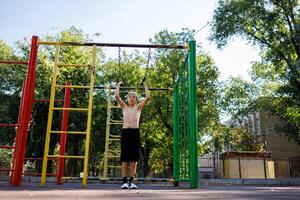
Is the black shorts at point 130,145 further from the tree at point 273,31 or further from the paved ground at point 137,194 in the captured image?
the tree at point 273,31

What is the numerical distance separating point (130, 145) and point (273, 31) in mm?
15298

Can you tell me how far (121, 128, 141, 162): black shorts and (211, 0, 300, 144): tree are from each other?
13948 millimetres

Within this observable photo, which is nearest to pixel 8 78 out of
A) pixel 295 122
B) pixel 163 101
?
pixel 163 101

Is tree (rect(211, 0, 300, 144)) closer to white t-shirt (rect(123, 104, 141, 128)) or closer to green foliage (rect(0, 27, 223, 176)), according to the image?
green foliage (rect(0, 27, 223, 176))

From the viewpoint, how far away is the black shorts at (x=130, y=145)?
4898mm

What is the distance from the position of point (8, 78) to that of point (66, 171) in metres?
7.42

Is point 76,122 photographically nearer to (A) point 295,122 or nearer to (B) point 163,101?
(B) point 163,101

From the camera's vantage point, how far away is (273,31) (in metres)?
17.8

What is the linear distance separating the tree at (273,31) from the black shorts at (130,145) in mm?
13948

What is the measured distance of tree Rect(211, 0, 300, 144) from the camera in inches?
682

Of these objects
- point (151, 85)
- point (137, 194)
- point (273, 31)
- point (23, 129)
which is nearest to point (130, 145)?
point (137, 194)

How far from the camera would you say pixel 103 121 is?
66.7 feet

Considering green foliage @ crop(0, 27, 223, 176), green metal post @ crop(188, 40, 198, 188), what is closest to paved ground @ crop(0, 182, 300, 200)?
green metal post @ crop(188, 40, 198, 188)

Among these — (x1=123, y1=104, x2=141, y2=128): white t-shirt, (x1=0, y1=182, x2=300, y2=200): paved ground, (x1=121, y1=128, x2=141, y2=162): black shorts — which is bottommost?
(x1=0, y1=182, x2=300, y2=200): paved ground
